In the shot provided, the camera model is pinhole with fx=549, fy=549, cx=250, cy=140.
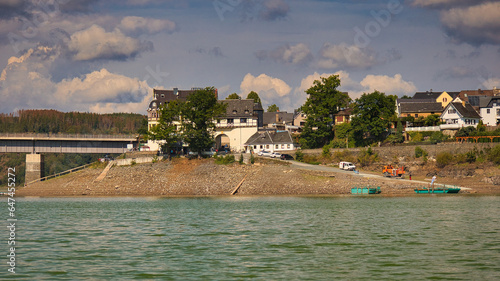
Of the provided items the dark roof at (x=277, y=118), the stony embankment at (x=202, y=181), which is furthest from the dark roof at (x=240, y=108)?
the dark roof at (x=277, y=118)

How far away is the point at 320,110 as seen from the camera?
391 ft

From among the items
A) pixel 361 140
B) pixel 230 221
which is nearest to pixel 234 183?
pixel 361 140

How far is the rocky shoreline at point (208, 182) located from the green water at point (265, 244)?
2525 centimetres

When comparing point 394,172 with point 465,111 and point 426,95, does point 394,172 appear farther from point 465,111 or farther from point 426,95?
point 426,95

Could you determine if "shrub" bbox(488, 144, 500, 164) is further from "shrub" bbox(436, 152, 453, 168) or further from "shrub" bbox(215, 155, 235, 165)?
"shrub" bbox(215, 155, 235, 165)

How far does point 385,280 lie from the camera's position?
27484mm

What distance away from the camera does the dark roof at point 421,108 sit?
4973 inches

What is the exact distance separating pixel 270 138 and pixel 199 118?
785 inches

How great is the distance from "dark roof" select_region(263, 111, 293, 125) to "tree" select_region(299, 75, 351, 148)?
140ft

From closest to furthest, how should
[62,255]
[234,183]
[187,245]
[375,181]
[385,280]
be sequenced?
[385,280] → [62,255] → [187,245] → [375,181] → [234,183]

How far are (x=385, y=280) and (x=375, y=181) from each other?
6569 centimetres

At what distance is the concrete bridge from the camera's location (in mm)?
130750

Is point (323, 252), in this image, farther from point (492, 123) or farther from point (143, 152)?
point (492, 123)

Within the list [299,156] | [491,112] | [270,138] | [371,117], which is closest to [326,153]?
[299,156]
